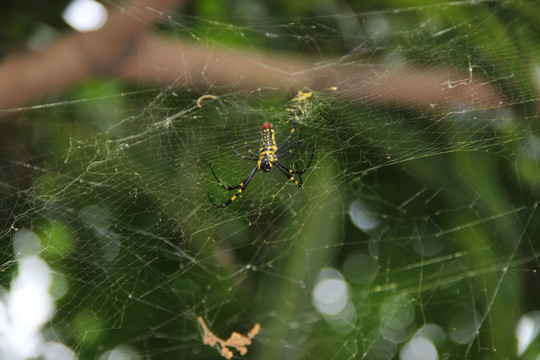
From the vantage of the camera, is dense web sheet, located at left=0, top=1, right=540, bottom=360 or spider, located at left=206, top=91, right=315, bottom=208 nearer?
dense web sheet, located at left=0, top=1, right=540, bottom=360

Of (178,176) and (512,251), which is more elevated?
(178,176)

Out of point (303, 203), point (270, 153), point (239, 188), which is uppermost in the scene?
point (270, 153)

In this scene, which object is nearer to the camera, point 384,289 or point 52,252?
point 52,252

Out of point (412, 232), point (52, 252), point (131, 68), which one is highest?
point (131, 68)

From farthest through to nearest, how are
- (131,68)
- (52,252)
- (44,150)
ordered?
1. (44,150)
2. (131,68)
3. (52,252)

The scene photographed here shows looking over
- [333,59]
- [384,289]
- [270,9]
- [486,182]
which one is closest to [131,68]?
[270,9]

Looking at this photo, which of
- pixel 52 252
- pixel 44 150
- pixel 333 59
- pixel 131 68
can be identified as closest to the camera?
pixel 52 252

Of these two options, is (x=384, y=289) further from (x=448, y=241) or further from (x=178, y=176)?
(x=178, y=176)

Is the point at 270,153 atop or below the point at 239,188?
atop
